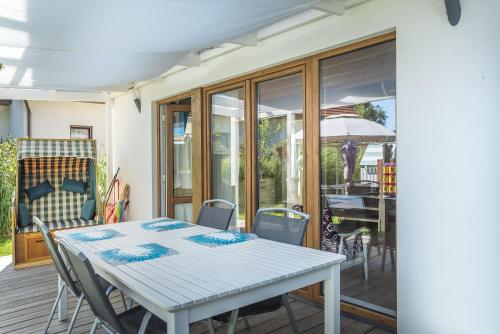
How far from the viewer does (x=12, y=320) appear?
3.34 metres

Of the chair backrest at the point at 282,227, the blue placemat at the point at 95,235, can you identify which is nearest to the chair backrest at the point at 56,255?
the blue placemat at the point at 95,235

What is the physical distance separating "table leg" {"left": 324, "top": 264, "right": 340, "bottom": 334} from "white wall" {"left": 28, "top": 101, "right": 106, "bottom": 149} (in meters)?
9.44

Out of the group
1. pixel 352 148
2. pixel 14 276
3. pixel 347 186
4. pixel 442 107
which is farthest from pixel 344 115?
pixel 14 276

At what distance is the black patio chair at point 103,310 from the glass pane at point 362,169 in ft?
6.50

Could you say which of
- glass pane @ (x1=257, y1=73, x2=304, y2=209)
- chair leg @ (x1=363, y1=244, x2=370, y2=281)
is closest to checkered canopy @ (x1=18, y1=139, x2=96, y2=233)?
glass pane @ (x1=257, y1=73, x2=304, y2=209)

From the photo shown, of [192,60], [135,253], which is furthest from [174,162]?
[135,253]

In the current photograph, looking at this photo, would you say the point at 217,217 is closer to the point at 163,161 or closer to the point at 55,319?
the point at 55,319

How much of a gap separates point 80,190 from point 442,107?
17.7 feet

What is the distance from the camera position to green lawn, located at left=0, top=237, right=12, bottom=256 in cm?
600

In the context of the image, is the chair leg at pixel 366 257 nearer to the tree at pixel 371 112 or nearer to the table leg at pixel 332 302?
the tree at pixel 371 112

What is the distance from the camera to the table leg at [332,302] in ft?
7.11

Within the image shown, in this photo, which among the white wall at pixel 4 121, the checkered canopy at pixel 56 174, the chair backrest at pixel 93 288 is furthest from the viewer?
the white wall at pixel 4 121

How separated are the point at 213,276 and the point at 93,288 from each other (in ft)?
1.98

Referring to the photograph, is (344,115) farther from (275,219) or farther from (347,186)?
(275,219)
